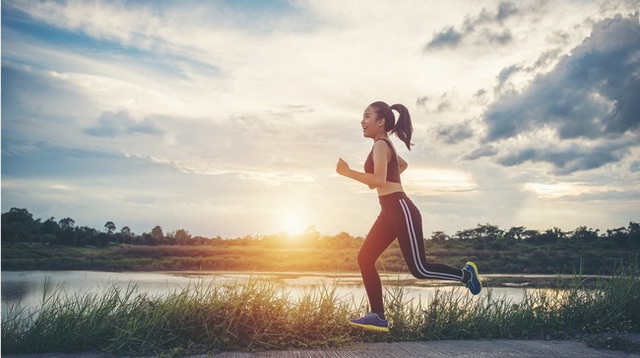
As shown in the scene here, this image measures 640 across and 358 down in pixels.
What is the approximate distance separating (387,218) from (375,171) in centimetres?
50

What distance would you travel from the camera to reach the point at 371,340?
5379 mm

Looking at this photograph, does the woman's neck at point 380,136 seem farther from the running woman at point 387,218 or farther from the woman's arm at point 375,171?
the woman's arm at point 375,171

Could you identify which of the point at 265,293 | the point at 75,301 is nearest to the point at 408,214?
the point at 265,293

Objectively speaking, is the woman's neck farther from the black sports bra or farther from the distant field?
the distant field

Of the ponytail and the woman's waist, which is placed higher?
the ponytail

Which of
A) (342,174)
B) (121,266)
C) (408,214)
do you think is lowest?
(121,266)

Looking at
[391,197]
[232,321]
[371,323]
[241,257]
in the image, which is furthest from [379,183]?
[241,257]

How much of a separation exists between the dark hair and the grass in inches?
71.3

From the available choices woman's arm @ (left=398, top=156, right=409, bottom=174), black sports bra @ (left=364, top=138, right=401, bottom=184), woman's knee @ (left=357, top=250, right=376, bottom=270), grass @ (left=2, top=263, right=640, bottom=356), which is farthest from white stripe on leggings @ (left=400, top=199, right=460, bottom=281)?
grass @ (left=2, top=263, right=640, bottom=356)

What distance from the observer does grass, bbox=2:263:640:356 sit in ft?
15.9

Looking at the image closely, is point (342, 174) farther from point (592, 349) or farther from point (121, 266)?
point (121, 266)

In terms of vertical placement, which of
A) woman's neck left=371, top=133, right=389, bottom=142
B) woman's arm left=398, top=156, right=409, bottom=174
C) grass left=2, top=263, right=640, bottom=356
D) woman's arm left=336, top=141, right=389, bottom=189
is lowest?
grass left=2, top=263, right=640, bottom=356

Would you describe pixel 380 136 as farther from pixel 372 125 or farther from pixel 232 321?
pixel 232 321

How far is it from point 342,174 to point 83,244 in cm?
2136
